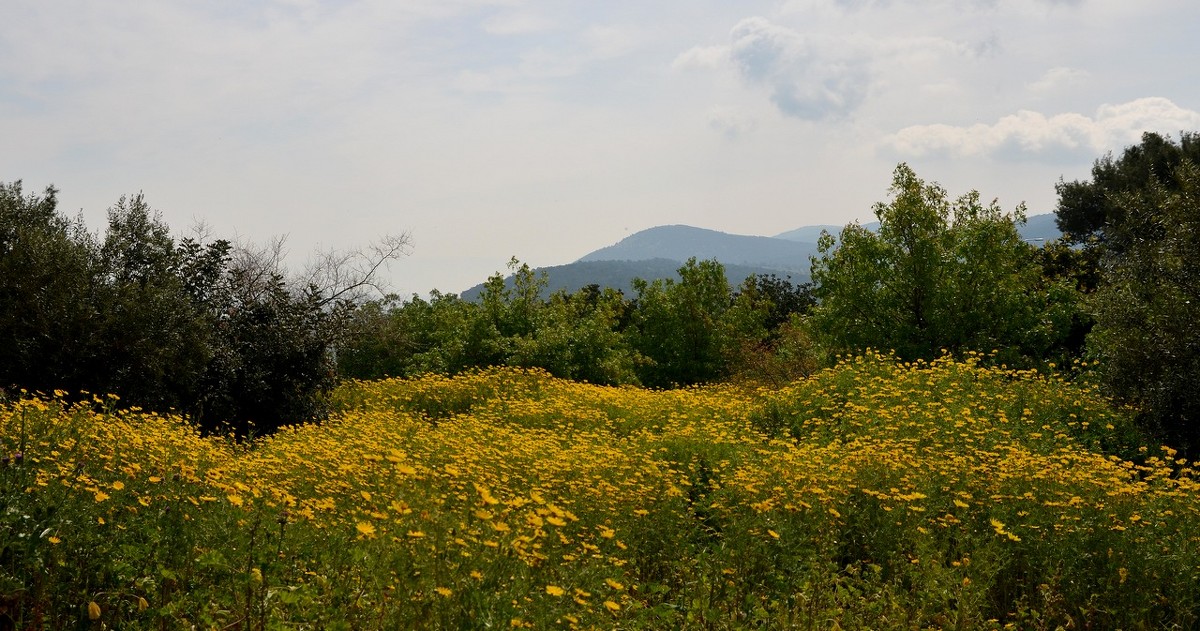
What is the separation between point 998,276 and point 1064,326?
1.63 meters

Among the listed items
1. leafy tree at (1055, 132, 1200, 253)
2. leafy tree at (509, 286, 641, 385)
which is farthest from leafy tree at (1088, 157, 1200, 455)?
leafy tree at (1055, 132, 1200, 253)

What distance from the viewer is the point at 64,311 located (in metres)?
10.5

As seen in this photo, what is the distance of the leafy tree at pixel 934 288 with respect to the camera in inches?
619

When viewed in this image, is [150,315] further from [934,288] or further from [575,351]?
[934,288]

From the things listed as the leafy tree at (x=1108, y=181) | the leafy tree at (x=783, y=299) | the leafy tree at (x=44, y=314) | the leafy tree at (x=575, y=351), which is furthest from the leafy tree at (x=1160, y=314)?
the leafy tree at (x=783, y=299)

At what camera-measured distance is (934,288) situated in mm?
15797

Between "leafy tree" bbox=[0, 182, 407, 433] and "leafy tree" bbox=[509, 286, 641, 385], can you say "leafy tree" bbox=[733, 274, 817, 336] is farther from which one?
"leafy tree" bbox=[0, 182, 407, 433]

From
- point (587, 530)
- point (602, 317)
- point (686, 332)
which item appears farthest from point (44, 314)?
point (686, 332)

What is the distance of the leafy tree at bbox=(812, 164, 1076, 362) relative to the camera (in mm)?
15711

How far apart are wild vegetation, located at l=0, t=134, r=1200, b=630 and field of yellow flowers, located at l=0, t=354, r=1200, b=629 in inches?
1.2

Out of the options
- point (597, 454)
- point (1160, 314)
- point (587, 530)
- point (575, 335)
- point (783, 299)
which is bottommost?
point (587, 530)

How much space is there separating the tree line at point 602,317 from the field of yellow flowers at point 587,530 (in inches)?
83.0

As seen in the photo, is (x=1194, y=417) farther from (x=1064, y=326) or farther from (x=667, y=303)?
(x=667, y=303)

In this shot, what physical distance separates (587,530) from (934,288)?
12.1 meters
